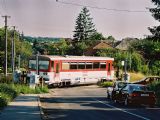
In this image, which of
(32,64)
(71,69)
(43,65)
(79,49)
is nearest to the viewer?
(43,65)

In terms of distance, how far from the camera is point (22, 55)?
306 feet

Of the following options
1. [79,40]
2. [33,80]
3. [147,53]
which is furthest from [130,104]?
[79,40]

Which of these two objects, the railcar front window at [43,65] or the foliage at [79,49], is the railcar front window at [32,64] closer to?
the railcar front window at [43,65]

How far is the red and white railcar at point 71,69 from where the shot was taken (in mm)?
51969

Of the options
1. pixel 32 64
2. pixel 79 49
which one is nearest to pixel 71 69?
pixel 32 64

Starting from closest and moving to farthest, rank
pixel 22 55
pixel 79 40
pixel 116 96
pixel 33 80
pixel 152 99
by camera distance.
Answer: pixel 152 99 → pixel 116 96 → pixel 33 80 → pixel 22 55 → pixel 79 40

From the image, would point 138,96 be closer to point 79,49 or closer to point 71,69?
point 71,69

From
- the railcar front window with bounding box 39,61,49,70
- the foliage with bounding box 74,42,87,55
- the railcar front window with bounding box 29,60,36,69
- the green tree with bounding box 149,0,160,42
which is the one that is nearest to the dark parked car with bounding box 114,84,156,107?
the green tree with bounding box 149,0,160,42

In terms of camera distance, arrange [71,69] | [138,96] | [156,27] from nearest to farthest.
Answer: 1. [138,96]
2. [156,27]
3. [71,69]

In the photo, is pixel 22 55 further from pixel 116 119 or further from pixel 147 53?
pixel 116 119

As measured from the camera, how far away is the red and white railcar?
52.0 m

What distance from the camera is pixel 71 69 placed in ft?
179

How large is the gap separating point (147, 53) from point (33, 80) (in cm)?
1130

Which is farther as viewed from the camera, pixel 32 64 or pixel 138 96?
pixel 32 64
